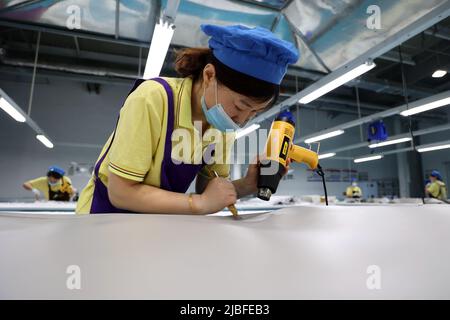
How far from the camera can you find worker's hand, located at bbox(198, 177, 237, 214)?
23.6 inches

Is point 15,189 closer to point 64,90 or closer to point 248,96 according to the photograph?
point 64,90

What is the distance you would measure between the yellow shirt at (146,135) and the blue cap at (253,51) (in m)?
0.15

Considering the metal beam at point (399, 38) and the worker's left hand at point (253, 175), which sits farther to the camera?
the metal beam at point (399, 38)

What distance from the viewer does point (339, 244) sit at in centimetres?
45

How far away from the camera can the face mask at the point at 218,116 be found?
26.6 inches

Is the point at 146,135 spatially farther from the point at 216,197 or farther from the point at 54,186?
the point at 54,186

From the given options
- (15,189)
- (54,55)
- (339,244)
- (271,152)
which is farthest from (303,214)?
(15,189)

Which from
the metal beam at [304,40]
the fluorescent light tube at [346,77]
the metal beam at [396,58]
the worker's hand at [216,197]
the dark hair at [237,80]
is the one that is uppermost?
the metal beam at [396,58]

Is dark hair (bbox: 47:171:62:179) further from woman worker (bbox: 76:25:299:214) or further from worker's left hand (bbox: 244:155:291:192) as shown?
worker's left hand (bbox: 244:155:291:192)

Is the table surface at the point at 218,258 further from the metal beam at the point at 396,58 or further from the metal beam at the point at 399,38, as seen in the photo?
the metal beam at the point at 396,58

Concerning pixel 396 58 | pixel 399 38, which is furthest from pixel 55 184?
pixel 396 58

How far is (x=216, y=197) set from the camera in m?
0.61

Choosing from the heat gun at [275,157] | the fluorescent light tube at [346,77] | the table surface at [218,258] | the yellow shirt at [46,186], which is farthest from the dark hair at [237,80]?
the yellow shirt at [46,186]

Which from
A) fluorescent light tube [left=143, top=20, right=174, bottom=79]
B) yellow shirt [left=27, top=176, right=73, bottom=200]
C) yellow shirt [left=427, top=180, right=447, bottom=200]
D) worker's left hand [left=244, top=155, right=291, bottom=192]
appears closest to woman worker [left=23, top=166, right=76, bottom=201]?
yellow shirt [left=27, top=176, right=73, bottom=200]
